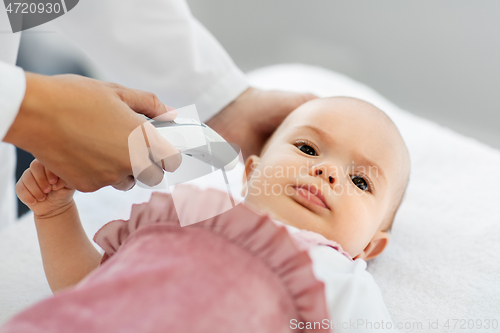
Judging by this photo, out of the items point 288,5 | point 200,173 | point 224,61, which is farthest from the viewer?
point 288,5

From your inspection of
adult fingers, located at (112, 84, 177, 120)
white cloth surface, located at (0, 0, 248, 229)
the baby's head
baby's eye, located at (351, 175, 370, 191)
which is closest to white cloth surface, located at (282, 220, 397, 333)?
the baby's head

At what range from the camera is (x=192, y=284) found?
0.53 meters

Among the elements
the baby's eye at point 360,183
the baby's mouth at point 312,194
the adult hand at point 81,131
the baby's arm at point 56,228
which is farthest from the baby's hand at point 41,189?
the baby's eye at point 360,183

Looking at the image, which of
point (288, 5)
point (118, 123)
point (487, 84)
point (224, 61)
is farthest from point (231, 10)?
point (118, 123)

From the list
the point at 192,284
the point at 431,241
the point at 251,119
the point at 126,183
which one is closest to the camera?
the point at 192,284

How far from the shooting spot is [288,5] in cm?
200

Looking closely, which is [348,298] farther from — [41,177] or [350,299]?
[41,177]

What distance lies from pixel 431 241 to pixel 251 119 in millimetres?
544

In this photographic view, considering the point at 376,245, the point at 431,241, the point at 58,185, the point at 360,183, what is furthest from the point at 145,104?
the point at 431,241

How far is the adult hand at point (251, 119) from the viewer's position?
1.11 metres

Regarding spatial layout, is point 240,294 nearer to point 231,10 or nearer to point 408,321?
point 408,321

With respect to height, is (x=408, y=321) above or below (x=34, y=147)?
below

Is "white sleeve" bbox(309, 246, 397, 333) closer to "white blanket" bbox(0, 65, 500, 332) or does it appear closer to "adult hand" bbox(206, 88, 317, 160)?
"white blanket" bbox(0, 65, 500, 332)

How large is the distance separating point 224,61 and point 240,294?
748mm
